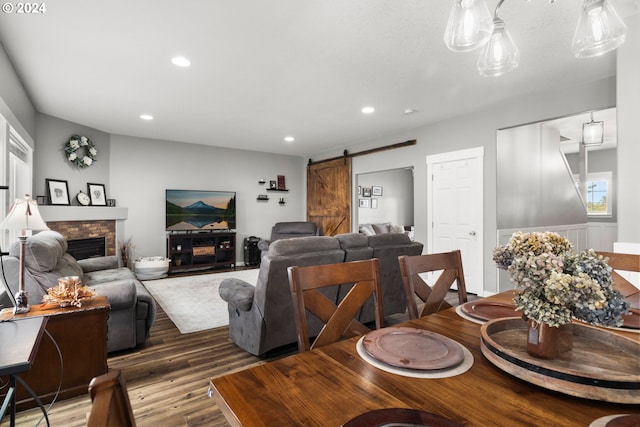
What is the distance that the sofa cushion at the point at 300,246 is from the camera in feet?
8.37

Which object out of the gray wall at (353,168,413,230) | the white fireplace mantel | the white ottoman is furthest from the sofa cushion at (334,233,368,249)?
the gray wall at (353,168,413,230)

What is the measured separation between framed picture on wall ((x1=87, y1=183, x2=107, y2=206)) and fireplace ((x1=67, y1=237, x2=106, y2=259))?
2.08 feet

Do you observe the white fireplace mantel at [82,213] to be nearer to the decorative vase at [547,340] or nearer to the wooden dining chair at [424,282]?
the wooden dining chair at [424,282]

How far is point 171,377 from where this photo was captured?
7.78 ft

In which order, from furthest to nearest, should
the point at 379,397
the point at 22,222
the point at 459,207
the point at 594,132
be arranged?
1. the point at 459,207
2. the point at 594,132
3. the point at 22,222
4. the point at 379,397

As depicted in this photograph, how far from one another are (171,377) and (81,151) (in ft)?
15.5

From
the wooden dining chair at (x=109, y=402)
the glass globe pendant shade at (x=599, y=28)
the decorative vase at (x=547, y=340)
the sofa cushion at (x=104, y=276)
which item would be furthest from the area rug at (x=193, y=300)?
the glass globe pendant shade at (x=599, y=28)

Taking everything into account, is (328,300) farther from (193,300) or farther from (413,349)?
(193,300)

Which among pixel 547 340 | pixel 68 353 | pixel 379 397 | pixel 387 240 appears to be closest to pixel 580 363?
pixel 547 340

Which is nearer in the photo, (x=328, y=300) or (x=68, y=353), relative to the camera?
(x=328, y=300)

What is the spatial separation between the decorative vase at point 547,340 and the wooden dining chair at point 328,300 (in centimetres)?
68

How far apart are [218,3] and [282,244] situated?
5.93 ft

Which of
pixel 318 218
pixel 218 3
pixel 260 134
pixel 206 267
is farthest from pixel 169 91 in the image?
pixel 318 218

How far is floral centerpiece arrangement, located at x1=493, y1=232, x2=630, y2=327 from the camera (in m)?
0.79
